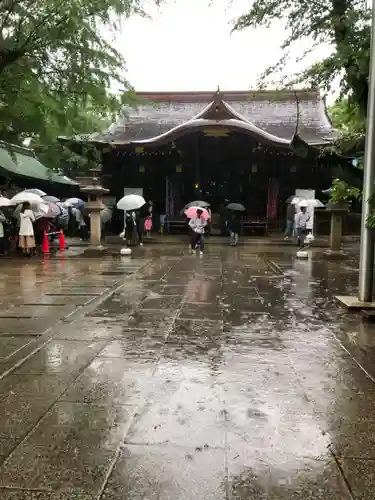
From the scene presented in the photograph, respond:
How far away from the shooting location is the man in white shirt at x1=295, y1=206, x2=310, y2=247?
54.3ft

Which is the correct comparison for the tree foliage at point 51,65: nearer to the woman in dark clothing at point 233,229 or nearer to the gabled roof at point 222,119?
the woman in dark clothing at point 233,229

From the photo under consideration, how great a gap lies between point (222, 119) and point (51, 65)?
599 inches

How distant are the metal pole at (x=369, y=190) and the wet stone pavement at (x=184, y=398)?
1.92 ft

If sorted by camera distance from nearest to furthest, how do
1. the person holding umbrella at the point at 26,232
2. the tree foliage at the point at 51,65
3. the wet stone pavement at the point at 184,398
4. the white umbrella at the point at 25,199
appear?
the wet stone pavement at the point at 184,398 → the tree foliage at the point at 51,65 → the person holding umbrella at the point at 26,232 → the white umbrella at the point at 25,199

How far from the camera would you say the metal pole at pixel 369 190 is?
624 centimetres

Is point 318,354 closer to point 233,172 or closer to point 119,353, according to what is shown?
point 119,353

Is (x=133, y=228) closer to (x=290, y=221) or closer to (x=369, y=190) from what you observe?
(x=290, y=221)

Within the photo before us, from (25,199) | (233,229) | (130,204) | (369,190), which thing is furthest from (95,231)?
(369,190)

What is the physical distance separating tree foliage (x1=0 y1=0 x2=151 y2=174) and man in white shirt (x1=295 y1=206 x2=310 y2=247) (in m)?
11.3

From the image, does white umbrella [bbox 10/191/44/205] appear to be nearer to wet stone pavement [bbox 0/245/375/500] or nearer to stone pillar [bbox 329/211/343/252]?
wet stone pavement [bbox 0/245/375/500]

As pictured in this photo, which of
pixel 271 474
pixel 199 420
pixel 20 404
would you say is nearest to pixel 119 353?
pixel 20 404

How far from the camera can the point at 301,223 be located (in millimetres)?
16734

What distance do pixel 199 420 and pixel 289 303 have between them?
4415 millimetres

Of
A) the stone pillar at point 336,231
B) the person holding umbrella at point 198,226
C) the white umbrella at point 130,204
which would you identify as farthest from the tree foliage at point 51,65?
the white umbrella at point 130,204
